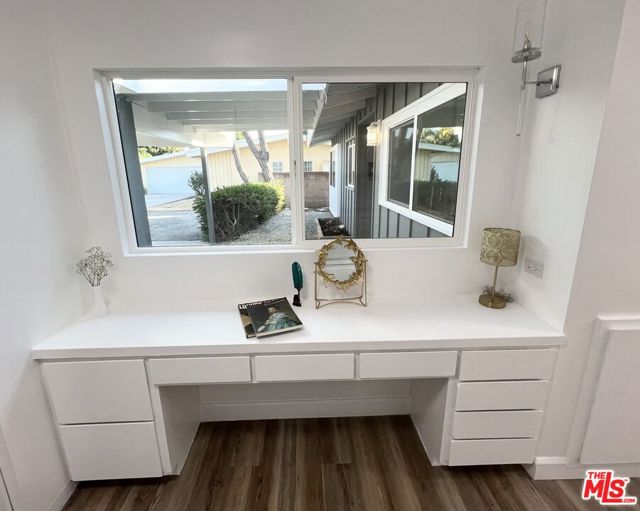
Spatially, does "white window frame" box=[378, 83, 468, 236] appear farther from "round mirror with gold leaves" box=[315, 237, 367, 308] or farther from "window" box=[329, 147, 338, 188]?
"round mirror with gold leaves" box=[315, 237, 367, 308]

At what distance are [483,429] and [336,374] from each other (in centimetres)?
80

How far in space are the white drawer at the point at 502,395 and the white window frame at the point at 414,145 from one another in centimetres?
89

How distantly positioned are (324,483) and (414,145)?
201 cm

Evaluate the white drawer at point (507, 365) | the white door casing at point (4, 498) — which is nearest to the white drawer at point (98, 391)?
the white door casing at point (4, 498)

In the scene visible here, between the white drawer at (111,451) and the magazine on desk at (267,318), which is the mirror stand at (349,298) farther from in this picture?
the white drawer at (111,451)

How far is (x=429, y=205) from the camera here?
2066mm

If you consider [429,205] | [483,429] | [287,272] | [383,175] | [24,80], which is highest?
[24,80]

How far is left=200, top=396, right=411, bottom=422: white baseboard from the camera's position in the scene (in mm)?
1995

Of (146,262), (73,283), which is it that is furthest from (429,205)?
(73,283)

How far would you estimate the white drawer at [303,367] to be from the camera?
1.42 meters

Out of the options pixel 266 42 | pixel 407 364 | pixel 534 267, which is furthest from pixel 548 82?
pixel 407 364

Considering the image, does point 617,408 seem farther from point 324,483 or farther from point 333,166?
point 333,166

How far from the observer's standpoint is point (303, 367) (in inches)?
56.3

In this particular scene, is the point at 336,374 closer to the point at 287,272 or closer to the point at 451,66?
the point at 287,272
